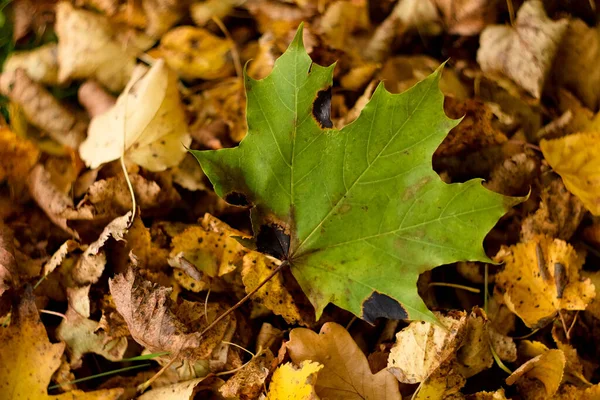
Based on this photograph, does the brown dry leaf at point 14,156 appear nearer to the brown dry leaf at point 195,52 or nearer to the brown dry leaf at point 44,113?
the brown dry leaf at point 44,113

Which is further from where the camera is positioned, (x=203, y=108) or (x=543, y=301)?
(x=203, y=108)

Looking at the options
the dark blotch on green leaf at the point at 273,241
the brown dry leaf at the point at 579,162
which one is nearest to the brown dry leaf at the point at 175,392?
the dark blotch on green leaf at the point at 273,241

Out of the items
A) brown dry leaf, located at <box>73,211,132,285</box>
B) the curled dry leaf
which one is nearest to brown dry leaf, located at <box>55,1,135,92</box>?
the curled dry leaf

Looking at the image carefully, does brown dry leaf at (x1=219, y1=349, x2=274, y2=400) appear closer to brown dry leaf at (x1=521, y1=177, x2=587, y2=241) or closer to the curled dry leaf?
the curled dry leaf

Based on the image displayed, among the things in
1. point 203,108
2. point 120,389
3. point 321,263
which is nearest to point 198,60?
point 203,108

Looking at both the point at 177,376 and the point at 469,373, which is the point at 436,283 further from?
the point at 177,376

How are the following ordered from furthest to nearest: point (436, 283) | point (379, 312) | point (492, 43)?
point (492, 43)
point (436, 283)
point (379, 312)

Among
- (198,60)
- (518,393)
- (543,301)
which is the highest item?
(198,60)
